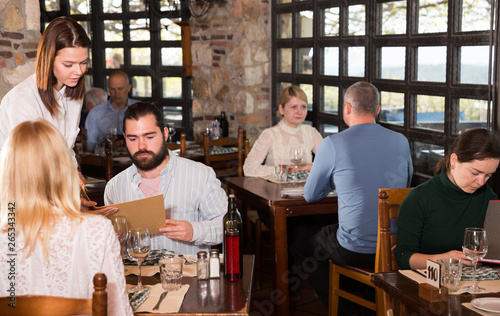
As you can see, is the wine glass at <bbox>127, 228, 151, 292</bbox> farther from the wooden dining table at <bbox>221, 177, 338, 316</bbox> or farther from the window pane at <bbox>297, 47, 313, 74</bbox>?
the window pane at <bbox>297, 47, 313, 74</bbox>

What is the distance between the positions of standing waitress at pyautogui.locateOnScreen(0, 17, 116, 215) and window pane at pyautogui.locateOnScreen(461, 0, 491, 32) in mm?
2064

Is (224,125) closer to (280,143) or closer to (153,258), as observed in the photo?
(280,143)

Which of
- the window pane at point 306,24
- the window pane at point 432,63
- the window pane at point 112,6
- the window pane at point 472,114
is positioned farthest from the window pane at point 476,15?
the window pane at point 112,6

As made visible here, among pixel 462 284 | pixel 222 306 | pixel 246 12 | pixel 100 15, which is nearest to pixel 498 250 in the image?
pixel 462 284

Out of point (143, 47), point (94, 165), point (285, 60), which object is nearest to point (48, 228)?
point (94, 165)

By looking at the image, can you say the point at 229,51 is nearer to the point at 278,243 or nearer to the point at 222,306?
the point at 278,243

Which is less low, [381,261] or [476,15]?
[476,15]

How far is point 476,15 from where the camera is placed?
3309 mm

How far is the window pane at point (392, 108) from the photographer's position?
13.4ft

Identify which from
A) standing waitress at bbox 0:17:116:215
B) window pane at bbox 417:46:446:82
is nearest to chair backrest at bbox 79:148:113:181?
standing waitress at bbox 0:17:116:215

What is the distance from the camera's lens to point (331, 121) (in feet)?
16.4

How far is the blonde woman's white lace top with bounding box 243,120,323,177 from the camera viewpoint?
4457 mm

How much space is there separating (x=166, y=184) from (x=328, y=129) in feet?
8.75

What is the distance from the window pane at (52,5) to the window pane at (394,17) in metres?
4.67
